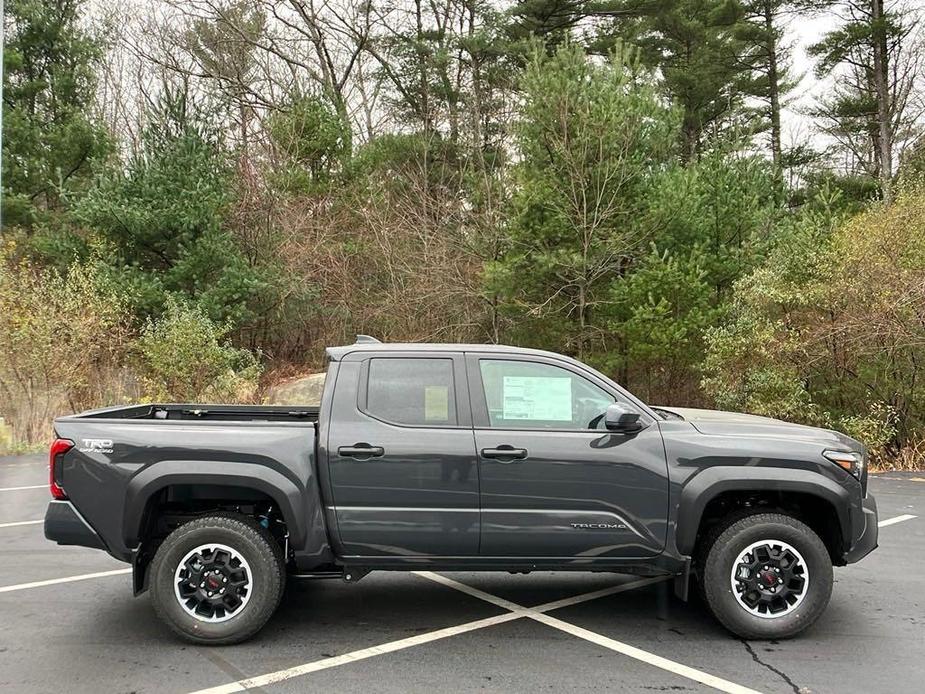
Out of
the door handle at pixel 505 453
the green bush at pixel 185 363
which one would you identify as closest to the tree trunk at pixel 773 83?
the green bush at pixel 185 363

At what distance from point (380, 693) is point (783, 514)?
2807mm

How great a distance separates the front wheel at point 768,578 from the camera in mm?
4535

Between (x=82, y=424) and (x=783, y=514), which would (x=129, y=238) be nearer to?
(x=82, y=424)

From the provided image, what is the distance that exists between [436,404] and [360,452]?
59 centimetres

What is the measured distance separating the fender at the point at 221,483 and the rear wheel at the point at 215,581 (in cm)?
25

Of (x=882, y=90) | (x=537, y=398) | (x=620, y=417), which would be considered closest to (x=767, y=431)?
(x=620, y=417)

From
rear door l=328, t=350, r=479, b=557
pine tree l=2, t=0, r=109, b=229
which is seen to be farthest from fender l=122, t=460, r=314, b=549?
pine tree l=2, t=0, r=109, b=229

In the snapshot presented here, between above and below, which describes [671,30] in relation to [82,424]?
above

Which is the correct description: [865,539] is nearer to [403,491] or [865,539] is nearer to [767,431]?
[767,431]

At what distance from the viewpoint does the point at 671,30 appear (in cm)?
2545

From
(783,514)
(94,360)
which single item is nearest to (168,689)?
(783,514)

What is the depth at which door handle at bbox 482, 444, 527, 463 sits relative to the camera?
4.50 meters

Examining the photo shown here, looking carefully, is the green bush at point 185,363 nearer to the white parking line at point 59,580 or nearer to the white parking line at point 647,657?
the white parking line at point 59,580

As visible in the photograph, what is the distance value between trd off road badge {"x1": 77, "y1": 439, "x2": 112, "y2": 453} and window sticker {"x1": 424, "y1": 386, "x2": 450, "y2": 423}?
1.99 m
